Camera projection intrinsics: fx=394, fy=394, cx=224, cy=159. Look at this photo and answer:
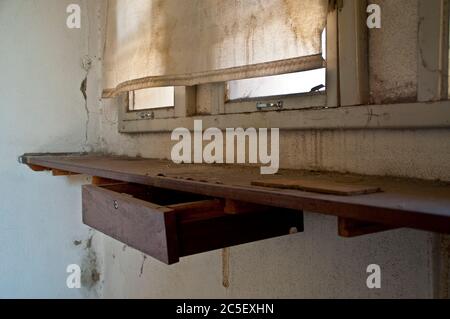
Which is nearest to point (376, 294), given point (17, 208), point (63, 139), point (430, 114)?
point (430, 114)

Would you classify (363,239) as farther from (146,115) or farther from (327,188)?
(146,115)

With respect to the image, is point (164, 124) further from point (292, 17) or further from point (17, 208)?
point (17, 208)

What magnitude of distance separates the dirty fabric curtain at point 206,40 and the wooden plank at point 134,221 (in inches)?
22.5

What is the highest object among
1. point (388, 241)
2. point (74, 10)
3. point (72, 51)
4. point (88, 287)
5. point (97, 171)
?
point (74, 10)

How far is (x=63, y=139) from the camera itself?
2.24 m

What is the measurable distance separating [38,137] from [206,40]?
127 cm

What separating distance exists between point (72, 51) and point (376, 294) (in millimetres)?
1996

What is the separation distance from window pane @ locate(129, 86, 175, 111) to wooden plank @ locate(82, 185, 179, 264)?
0.73m

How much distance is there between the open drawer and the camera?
0.88m

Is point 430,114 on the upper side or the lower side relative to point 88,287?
upper

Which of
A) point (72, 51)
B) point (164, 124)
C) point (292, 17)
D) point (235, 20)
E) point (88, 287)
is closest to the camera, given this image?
point (292, 17)

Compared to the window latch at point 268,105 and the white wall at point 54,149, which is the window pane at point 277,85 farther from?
the white wall at point 54,149

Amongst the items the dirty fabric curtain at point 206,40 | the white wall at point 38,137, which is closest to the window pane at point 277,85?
the dirty fabric curtain at point 206,40

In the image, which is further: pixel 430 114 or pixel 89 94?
pixel 89 94
